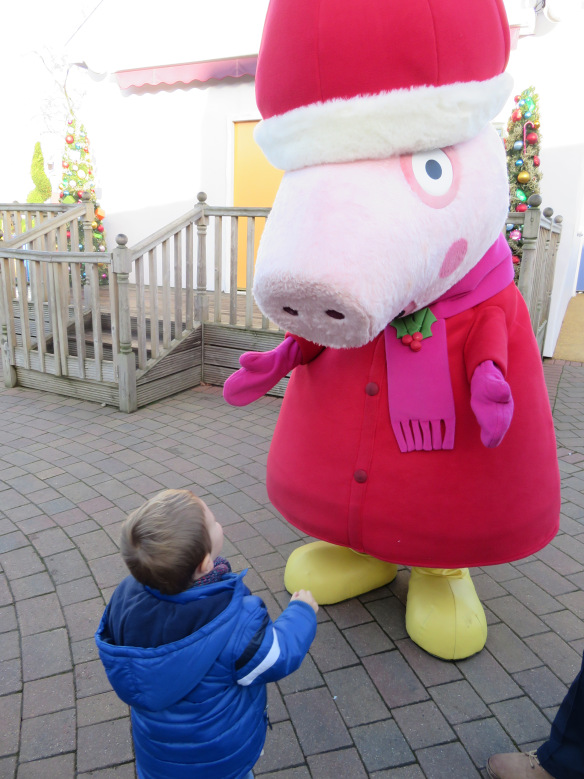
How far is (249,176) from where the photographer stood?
28.3ft

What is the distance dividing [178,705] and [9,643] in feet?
4.71

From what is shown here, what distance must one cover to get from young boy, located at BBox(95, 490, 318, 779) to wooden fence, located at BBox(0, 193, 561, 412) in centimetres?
401

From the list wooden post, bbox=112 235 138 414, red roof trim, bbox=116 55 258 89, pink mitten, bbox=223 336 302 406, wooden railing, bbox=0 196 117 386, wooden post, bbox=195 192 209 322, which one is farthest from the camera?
red roof trim, bbox=116 55 258 89

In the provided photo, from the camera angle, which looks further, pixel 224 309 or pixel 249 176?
pixel 249 176

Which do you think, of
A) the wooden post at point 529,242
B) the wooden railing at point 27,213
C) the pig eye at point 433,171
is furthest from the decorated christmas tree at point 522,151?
the pig eye at point 433,171

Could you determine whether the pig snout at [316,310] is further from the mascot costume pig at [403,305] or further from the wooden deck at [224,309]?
the wooden deck at [224,309]

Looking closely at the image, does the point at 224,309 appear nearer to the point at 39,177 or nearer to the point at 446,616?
the point at 446,616

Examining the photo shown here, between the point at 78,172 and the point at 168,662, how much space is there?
31.6 ft

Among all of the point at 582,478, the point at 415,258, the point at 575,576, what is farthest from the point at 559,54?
the point at 415,258

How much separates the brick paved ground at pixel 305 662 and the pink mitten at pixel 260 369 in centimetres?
104

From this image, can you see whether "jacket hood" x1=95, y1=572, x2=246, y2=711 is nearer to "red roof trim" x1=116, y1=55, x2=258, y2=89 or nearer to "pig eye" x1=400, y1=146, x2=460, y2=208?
"pig eye" x1=400, y1=146, x2=460, y2=208

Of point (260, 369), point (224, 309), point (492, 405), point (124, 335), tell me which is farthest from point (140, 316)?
point (492, 405)

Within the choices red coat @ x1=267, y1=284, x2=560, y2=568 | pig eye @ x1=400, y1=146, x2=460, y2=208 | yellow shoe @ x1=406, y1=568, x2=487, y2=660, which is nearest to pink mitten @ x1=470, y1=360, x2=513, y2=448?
red coat @ x1=267, y1=284, x2=560, y2=568

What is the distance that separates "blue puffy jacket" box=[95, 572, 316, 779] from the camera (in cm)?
135
